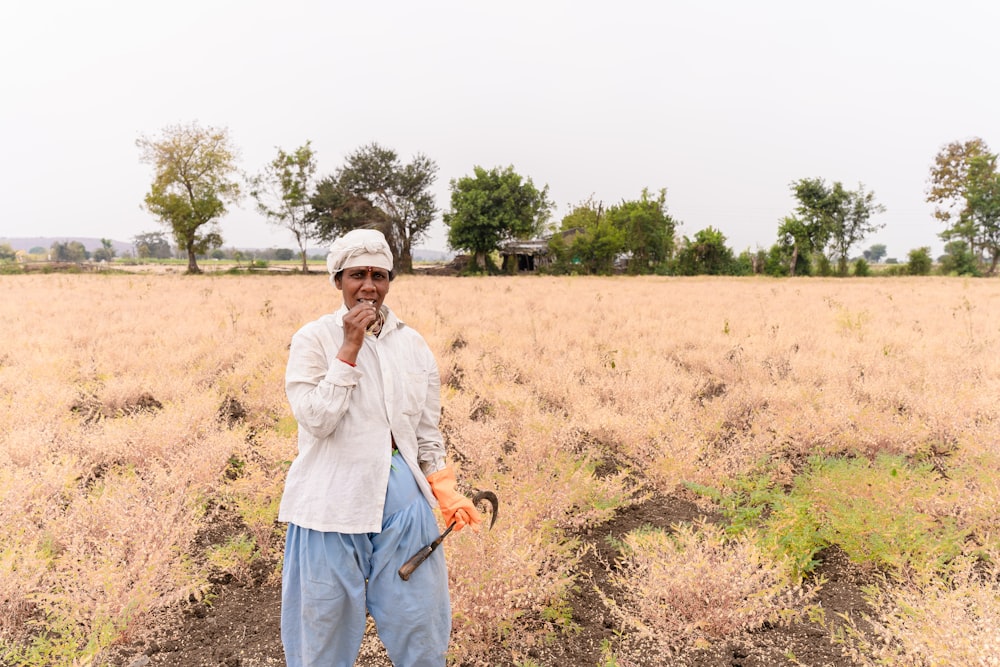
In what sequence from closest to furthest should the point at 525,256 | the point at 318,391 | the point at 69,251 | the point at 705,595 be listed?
the point at 318,391
the point at 705,595
the point at 525,256
the point at 69,251

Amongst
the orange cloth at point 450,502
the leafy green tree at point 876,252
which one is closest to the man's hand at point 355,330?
the orange cloth at point 450,502

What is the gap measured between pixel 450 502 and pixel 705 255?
146 feet

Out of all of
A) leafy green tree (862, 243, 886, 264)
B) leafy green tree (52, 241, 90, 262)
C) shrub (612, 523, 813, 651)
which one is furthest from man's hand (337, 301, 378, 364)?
leafy green tree (862, 243, 886, 264)

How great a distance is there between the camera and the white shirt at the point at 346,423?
1.79 metres

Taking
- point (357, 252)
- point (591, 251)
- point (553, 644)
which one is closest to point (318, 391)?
point (357, 252)

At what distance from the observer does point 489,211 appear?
4469cm

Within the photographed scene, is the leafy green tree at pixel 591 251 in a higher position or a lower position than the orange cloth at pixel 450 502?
higher

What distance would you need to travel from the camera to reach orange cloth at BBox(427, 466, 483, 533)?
6.71ft

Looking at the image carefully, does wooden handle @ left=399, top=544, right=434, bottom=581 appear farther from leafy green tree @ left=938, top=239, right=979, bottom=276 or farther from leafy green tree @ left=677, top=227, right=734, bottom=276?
leafy green tree @ left=938, top=239, right=979, bottom=276

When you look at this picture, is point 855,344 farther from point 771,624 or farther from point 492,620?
point 492,620

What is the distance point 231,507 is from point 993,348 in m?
10.3

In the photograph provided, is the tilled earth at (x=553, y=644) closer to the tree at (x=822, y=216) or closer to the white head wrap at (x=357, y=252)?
the white head wrap at (x=357, y=252)

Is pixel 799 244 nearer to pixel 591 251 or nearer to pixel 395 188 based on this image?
pixel 591 251

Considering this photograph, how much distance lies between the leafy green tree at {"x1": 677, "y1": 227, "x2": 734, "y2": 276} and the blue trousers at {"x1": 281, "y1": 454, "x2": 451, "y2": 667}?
43369 millimetres
